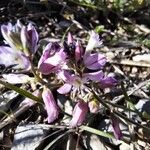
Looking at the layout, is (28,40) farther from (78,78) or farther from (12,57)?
(78,78)

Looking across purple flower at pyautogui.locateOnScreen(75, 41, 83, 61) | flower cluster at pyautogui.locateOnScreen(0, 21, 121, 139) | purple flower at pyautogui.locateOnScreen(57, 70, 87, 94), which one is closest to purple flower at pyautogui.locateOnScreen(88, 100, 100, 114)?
flower cluster at pyautogui.locateOnScreen(0, 21, 121, 139)

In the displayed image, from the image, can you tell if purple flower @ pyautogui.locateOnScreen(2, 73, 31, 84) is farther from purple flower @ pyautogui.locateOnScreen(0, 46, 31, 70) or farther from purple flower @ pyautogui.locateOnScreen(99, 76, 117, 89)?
purple flower @ pyautogui.locateOnScreen(99, 76, 117, 89)

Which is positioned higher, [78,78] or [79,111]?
[78,78]

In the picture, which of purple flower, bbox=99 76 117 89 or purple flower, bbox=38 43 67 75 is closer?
purple flower, bbox=38 43 67 75

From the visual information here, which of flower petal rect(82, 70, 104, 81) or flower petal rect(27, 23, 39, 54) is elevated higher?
flower petal rect(27, 23, 39, 54)

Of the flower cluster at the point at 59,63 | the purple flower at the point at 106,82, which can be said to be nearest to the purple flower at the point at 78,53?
the flower cluster at the point at 59,63

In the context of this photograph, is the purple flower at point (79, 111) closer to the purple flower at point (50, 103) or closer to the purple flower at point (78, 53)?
the purple flower at point (50, 103)

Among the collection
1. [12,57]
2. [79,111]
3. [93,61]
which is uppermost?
[12,57]

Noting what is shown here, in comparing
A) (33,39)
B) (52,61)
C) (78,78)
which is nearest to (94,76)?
(78,78)
